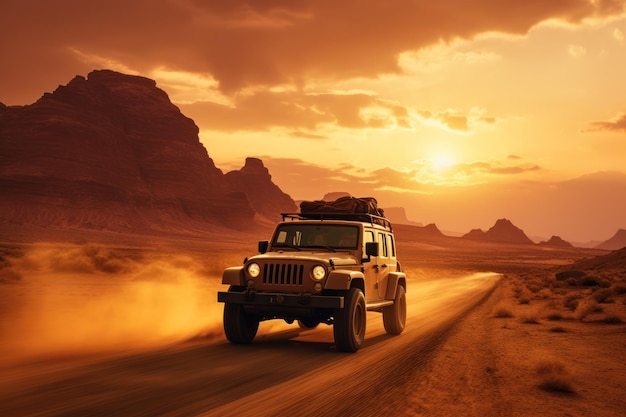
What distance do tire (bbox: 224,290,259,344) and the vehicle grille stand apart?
90 centimetres

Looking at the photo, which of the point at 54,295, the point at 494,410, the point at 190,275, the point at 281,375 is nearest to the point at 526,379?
the point at 494,410

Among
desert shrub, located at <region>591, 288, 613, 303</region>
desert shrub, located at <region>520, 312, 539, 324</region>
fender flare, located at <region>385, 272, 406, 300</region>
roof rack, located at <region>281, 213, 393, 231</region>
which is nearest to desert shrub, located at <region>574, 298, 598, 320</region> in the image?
desert shrub, located at <region>520, 312, 539, 324</region>

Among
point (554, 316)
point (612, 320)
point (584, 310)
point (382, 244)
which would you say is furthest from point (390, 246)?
point (584, 310)

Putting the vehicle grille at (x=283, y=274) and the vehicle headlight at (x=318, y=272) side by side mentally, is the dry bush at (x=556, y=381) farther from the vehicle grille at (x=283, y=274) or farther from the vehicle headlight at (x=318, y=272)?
the vehicle grille at (x=283, y=274)

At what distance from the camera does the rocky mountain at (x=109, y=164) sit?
128 metres

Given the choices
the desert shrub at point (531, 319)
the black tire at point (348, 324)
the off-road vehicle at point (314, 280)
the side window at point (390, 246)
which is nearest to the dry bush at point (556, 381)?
the black tire at point (348, 324)

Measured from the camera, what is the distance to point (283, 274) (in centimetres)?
970

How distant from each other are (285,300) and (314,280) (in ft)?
1.93

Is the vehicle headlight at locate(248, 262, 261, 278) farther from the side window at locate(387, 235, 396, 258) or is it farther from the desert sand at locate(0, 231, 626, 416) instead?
the side window at locate(387, 235, 396, 258)

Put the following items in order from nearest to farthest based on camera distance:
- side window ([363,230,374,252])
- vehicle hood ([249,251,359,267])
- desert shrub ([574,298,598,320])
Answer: vehicle hood ([249,251,359,267]), side window ([363,230,374,252]), desert shrub ([574,298,598,320])

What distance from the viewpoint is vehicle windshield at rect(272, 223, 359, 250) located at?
11102 millimetres

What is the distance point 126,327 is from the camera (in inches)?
516

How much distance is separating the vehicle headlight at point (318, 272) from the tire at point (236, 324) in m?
1.63

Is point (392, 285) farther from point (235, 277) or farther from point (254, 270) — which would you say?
point (235, 277)
